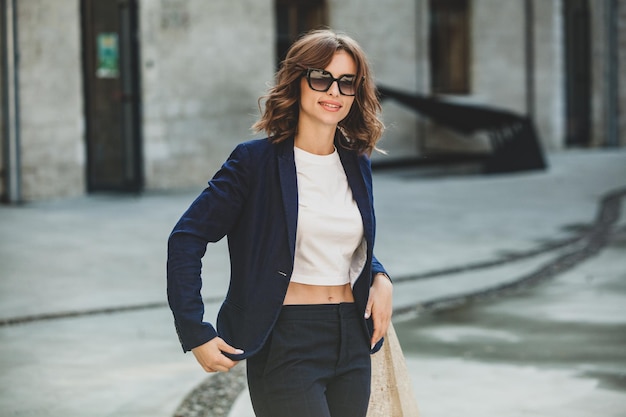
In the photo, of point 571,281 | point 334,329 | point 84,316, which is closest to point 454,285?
point 571,281

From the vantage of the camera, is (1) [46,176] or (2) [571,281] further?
(1) [46,176]

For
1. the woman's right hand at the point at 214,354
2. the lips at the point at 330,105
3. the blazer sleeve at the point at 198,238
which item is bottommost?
the woman's right hand at the point at 214,354

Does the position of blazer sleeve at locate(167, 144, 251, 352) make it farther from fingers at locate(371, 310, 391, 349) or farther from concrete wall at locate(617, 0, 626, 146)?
concrete wall at locate(617, 0, 626, 146)

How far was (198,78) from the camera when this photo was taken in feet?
52.1

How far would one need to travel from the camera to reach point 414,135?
19297mm

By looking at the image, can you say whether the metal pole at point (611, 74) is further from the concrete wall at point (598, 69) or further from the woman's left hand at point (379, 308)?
the woman's left hand at point (379, 308)

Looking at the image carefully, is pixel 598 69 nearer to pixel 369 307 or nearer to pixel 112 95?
pixel 112 95

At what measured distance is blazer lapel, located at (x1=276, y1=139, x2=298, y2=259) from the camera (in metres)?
2.99

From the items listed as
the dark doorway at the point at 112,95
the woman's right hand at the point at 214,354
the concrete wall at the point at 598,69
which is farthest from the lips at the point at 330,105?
the concrete wall at the point at 598,69

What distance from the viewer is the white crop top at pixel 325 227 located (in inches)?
121

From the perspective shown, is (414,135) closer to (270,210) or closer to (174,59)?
(174,59)

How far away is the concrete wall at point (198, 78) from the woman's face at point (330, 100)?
12.4 m

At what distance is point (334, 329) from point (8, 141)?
37.7ft

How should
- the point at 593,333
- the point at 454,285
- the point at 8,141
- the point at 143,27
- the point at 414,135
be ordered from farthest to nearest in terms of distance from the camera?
1. the point at 414,135
2. the point at 143,27
3. the point at 8,141
4. the point at 454,285
5. the point at 593,333
